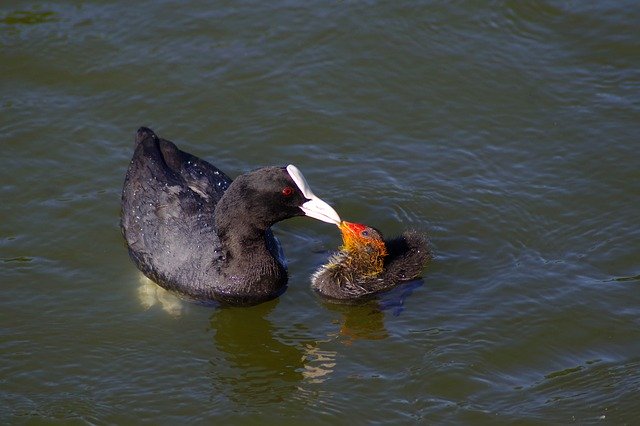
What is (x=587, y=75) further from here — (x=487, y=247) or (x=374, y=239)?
(x=374, y=239)

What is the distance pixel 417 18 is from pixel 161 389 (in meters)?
5.67

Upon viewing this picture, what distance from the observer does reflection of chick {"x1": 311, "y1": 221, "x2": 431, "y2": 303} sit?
8.59 meters

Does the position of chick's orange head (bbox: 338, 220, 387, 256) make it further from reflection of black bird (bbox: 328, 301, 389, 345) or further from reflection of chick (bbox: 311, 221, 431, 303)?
reflection of black bird (bbox: 328, 301, 389, 345)

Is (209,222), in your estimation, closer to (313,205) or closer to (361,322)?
(313,205)

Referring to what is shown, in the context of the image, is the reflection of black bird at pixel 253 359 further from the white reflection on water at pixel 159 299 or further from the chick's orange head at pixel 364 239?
the chick's orange head at pixel 364 239

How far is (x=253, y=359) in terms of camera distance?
8.27 metres

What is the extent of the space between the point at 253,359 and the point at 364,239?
130cm

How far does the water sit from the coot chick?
0.24 meters

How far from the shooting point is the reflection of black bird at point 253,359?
25.7ft

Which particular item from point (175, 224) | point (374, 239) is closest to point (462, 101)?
point (374, 239)

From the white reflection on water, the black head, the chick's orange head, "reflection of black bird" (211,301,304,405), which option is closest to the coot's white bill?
the black head

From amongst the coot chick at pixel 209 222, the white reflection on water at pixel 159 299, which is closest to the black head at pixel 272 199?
the coot chick at pixel 209 222

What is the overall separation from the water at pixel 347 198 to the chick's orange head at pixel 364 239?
42 centimetres

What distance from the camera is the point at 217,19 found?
11.8m
